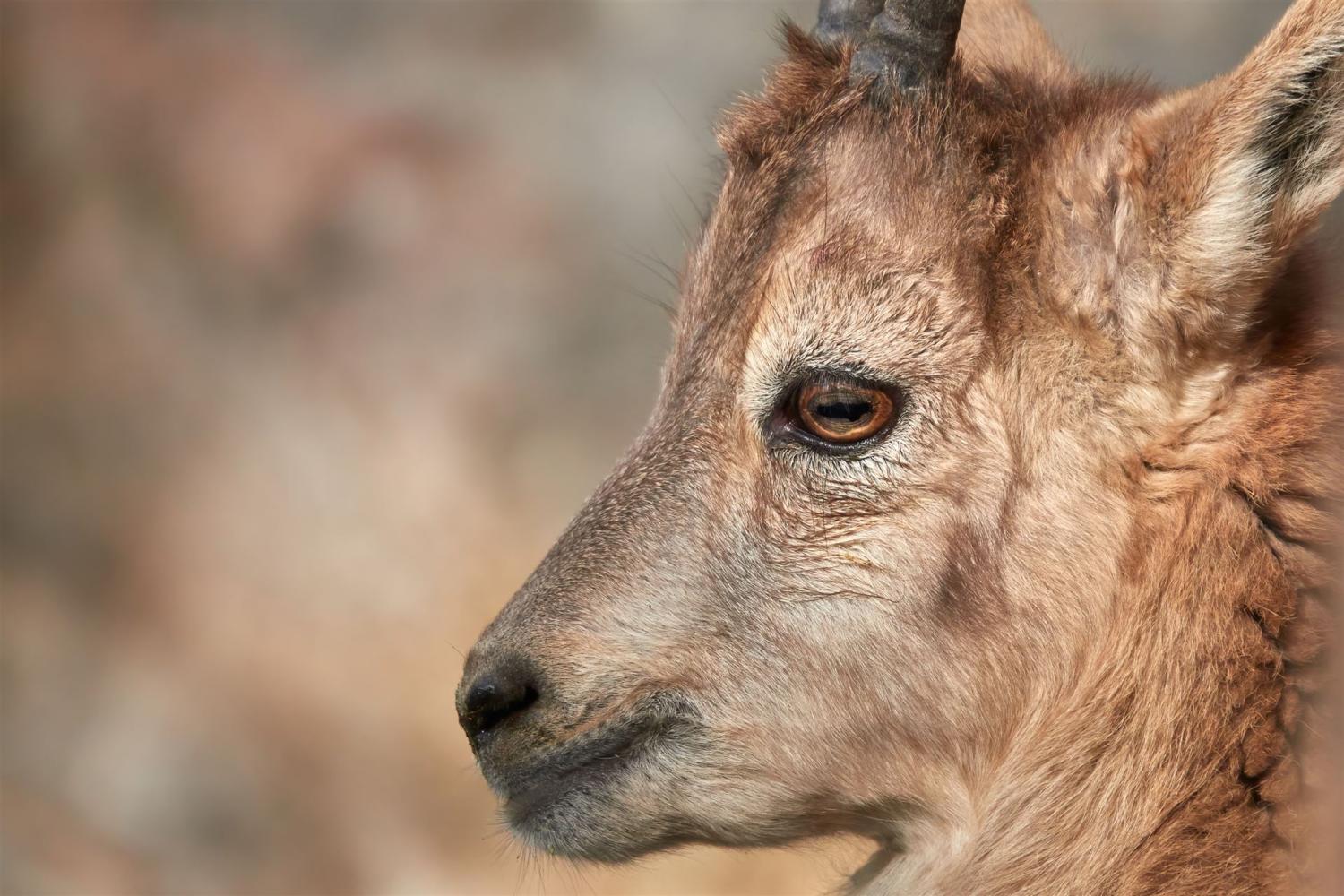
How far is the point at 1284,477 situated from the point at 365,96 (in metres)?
9.34

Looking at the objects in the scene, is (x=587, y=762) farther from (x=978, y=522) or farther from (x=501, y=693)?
(x=978, y=522)

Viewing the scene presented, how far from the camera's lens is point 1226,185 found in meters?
3.11

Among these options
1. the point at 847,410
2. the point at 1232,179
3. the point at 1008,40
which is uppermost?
the point at 1008,40

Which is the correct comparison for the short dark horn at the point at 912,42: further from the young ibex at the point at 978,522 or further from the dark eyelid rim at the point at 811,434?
the dark eyelid rim at the point at 811,434

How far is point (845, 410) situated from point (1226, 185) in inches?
39.5

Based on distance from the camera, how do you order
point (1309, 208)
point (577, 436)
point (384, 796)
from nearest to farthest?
1. point (1309, 208)
2. point (384, 796)
3. point (577, 436)

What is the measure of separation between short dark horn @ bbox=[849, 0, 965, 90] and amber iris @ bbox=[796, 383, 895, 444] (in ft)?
2.89

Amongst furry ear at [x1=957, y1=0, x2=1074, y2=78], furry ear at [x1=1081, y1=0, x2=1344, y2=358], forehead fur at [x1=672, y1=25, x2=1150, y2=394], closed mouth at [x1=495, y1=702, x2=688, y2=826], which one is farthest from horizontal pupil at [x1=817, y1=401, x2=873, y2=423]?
furry ear at [x1=957, y1=0, x2=1074, y2=78]

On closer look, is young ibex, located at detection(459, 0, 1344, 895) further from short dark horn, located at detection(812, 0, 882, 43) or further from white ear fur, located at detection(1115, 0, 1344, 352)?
short dark horn, located at detection(812, 0, 882, 43)

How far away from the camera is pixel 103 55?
1154cm

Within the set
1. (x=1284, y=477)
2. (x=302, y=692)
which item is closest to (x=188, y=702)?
(x=302, y=692)

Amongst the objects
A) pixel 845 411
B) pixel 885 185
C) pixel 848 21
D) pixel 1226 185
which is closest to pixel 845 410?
pixel 845 411

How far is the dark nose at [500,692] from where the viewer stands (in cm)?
366

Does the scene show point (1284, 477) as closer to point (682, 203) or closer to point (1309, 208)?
point (1309, 208)
